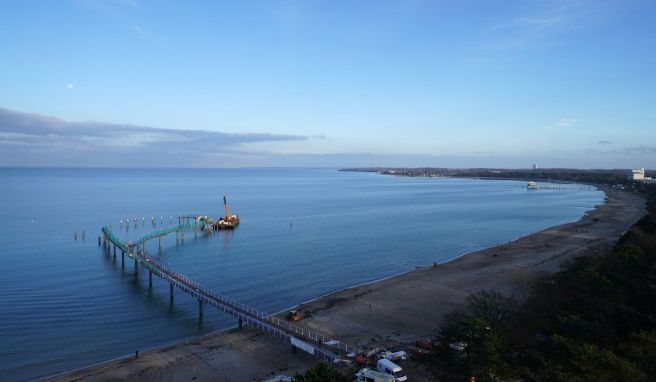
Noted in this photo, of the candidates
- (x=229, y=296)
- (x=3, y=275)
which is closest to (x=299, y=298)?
(x=229, y=296)

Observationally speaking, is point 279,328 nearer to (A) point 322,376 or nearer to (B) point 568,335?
(A) point 322,376

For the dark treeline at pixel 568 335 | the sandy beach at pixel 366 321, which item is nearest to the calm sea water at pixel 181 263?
the sandy beach at pixel 366 321

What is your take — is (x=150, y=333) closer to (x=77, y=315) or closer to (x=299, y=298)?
(x=77, y=315)

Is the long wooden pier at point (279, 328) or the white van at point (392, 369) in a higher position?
the white van at point (392, 369)

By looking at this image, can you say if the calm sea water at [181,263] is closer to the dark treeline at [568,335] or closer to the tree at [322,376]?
the tree at [322,376]

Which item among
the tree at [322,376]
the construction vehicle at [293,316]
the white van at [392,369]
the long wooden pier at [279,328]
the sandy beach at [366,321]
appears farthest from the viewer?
the construction vehicle at [293,316]

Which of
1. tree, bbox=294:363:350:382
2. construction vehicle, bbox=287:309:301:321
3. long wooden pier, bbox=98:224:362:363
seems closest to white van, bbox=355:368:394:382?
long wooden pier, bbox=98:224:362:363
